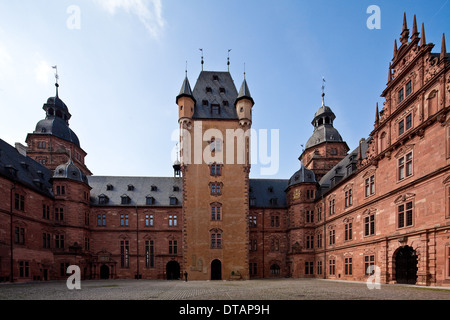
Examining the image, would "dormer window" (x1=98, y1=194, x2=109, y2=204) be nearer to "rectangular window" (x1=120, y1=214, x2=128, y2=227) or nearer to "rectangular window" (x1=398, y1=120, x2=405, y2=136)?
"rectangular window" (x1=120, y1=214, x2=128, y2=227)

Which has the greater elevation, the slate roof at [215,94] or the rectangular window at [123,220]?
the slate roof at [215,94]

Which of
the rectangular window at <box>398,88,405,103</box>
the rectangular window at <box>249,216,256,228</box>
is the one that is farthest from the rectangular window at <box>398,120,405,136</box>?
the rectangular window at <box>249,216,256,228</box>

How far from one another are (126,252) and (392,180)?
109ft

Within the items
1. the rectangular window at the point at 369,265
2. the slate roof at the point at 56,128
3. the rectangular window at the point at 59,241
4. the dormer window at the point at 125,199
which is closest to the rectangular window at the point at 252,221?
Answer: the dormer window at the point at 125,199

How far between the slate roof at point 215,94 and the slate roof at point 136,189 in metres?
12.1

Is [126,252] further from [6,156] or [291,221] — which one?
[291,221]

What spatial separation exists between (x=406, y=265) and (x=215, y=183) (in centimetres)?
2215

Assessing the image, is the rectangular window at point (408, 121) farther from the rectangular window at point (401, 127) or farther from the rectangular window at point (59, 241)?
the rectangular window at point (59, 241)

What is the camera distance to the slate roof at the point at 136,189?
1636 inches

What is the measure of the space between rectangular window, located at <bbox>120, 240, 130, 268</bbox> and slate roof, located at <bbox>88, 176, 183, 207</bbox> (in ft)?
17.5

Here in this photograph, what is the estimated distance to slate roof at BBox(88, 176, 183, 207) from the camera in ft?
136

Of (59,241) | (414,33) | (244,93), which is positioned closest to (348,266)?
(414,33)

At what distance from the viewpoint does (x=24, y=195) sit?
1208 inches

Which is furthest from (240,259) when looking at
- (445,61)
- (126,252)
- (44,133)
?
(44,133)
